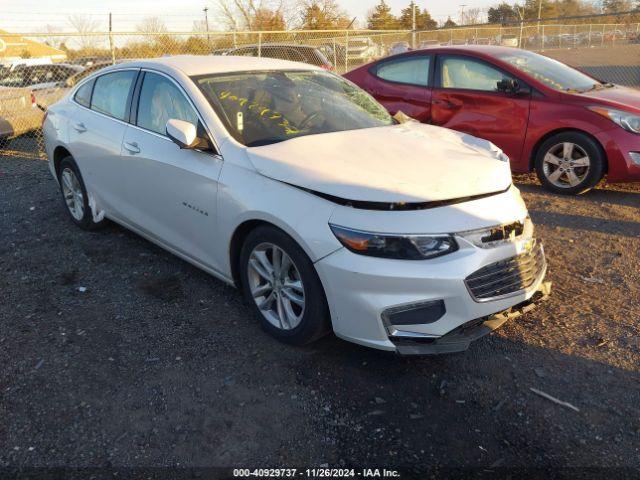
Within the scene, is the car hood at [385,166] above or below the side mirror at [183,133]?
below

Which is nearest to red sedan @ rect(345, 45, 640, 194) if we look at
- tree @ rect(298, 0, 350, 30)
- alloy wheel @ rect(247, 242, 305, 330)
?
alloy wheel @ rect(247, 242, 305, 330)

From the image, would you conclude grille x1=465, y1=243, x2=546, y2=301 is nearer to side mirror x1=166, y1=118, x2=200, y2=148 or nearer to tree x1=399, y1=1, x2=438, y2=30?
side mirror x1=166, y1=118, x2=200, y2=148

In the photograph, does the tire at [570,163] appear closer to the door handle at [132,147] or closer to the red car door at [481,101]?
the red car door at [481,101]

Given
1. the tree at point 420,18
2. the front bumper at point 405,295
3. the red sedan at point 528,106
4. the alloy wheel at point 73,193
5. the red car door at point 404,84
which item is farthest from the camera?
the tree at point 420,18

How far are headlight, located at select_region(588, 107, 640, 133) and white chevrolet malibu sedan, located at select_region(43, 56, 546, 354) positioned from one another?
272cm

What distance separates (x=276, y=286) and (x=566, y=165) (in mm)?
4237

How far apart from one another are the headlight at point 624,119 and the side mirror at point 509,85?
99 cm

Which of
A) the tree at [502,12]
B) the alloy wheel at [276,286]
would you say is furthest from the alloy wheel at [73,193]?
the tree at [502,12]

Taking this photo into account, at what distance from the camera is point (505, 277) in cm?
302

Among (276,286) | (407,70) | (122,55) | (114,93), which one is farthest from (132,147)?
(122,55)

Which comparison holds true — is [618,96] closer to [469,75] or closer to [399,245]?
[469,75]

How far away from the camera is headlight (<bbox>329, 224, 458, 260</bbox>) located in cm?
282

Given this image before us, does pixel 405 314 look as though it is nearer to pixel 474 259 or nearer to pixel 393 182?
pixel 474 259

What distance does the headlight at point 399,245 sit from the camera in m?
2.82
